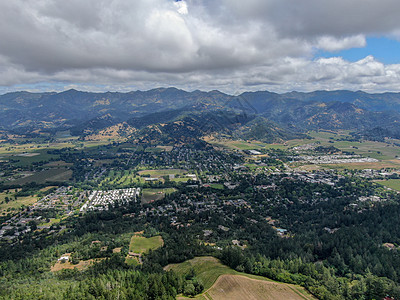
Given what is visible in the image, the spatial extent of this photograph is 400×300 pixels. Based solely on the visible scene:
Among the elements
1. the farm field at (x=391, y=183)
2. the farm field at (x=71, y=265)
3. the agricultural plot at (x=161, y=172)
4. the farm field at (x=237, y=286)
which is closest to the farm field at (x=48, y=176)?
the agricultural plot at (x=161, y=172)

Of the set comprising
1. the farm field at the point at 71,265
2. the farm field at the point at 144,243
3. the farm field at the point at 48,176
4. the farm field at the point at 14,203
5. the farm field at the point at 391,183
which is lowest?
the farm field at the point at 14,203

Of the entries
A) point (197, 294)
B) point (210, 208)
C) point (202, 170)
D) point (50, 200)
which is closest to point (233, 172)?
point (202, 170)

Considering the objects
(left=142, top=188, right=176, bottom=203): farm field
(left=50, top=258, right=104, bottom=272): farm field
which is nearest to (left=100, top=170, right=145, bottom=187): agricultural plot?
(left=142, top=188, right=176, bottom=203): farm field

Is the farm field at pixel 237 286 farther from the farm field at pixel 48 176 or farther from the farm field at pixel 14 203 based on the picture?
the farm field at pixel 48 176

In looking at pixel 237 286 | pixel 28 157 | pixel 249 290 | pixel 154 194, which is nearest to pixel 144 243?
pixel 237 286

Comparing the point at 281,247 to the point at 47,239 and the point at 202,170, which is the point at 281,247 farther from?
the point at 202,170

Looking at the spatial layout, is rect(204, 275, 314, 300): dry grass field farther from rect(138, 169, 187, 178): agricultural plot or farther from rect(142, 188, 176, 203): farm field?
rect(138, 169, 187, 178): agricultural plot

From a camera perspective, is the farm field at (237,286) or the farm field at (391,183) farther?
the farm field at (391,183)
